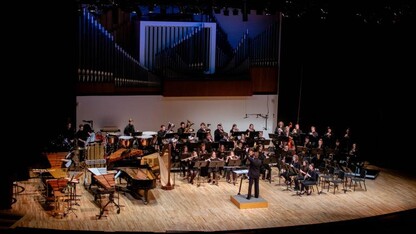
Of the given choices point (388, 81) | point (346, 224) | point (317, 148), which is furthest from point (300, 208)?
point (346, 224)

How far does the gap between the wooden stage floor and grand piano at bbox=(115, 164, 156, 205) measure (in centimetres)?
21

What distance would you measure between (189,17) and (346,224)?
46.3 ft

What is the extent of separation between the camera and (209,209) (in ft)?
41.0

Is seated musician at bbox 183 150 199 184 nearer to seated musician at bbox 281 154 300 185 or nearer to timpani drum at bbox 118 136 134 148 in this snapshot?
timpani drum at bbox 118 136 134 148

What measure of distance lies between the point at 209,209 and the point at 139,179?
1.68 m

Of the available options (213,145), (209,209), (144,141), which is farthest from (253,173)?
(144,141)

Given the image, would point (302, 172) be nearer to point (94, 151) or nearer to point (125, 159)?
point (125, 159)

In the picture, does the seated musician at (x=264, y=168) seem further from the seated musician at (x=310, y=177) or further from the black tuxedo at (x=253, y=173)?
the black tuxedo at (x=253, y=173)

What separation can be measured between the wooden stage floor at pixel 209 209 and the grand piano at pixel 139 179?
21cm

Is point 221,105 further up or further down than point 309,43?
further down

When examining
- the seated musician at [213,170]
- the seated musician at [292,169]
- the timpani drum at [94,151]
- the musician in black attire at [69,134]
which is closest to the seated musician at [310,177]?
the seated musician at [292,169]

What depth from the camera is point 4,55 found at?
31.9ft

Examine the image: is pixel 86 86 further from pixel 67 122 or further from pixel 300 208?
pixel 300 208

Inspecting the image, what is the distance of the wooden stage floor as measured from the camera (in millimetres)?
11250
